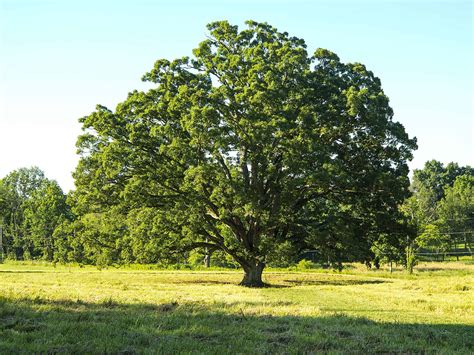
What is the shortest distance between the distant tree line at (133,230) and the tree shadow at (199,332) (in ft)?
52.7

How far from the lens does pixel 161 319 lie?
503 inches

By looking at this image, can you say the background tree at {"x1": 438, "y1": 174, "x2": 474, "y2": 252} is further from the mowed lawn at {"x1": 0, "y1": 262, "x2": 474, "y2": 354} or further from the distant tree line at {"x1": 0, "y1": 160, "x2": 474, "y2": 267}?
the mowed lawn at {"x1": 0, "y1": 262, "x2": 474, "y2": 354}

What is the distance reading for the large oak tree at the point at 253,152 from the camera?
2861 centimetres

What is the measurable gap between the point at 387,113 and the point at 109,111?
18.4m

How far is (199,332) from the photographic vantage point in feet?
36.4

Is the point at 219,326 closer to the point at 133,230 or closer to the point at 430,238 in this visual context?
the point at 133,230

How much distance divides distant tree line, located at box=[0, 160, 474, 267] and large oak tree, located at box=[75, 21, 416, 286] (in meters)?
0.82

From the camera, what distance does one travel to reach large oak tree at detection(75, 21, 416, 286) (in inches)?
1126

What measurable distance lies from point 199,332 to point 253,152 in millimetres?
19767

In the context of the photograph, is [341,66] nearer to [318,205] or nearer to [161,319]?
[318,205]

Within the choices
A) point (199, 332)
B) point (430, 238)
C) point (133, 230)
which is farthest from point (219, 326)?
point (430, 238)

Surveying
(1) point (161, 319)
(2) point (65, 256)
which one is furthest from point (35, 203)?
(1) point (161, 319)

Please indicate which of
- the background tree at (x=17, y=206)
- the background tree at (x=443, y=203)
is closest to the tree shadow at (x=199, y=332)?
the background tree at (x=443, y=203)

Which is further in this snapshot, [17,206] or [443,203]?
[17,206]
